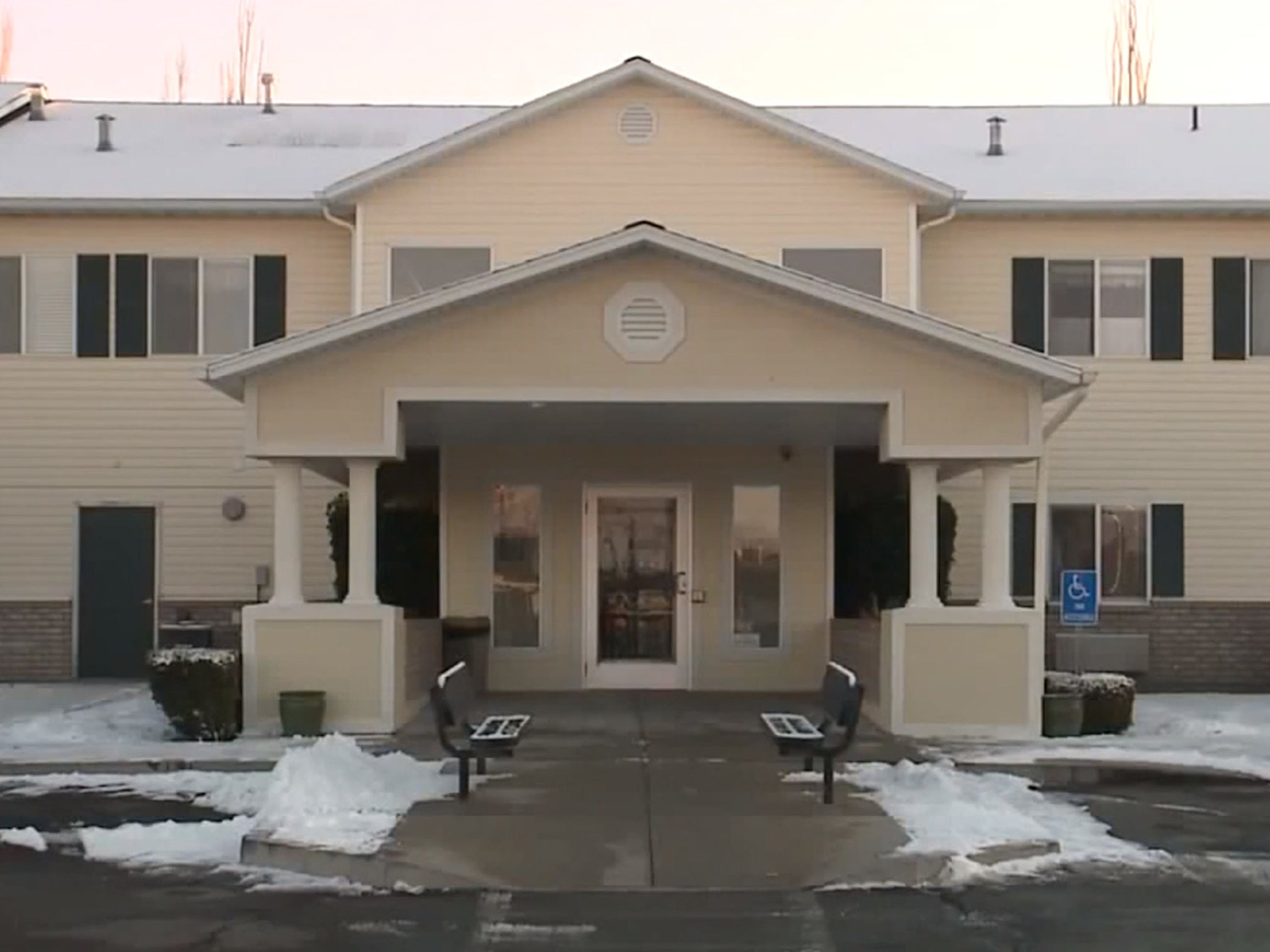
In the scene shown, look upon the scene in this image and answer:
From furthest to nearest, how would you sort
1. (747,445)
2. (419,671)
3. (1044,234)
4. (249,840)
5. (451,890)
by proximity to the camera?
(1044,234)
(747,445)
(419,671)
(249,840)
(451,890)

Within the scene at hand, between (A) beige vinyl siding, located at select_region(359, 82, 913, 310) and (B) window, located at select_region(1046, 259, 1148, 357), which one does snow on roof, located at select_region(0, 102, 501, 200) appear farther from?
A: (B) window, located at select_region(1046, 259, 1148, 357)

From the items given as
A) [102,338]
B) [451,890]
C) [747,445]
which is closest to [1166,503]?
[747,445]

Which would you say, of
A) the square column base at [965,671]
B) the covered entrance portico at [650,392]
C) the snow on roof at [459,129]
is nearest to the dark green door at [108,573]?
the snow on roof at [459,129]

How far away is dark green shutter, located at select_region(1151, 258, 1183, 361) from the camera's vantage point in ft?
76.4

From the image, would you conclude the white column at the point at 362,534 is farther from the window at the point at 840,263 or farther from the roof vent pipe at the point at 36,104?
the roof vent pipe at the point at 36,104

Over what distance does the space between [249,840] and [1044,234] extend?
15239 millimetres

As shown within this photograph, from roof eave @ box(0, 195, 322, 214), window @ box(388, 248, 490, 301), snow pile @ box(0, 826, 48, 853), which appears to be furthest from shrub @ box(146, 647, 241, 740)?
roof eave @ box(0, 195, 322, 214)

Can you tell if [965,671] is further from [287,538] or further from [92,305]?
[92,305]

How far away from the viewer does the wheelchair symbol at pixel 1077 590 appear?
20000 mm

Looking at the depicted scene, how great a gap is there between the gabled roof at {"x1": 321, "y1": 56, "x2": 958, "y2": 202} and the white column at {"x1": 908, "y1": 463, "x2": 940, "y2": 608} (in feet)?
18.6

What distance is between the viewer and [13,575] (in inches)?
922

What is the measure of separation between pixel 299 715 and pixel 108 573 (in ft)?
24.8

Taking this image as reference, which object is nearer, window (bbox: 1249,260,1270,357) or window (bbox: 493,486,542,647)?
window (bbox: 493,486,542,647)

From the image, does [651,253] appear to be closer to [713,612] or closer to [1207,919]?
[713,612]
